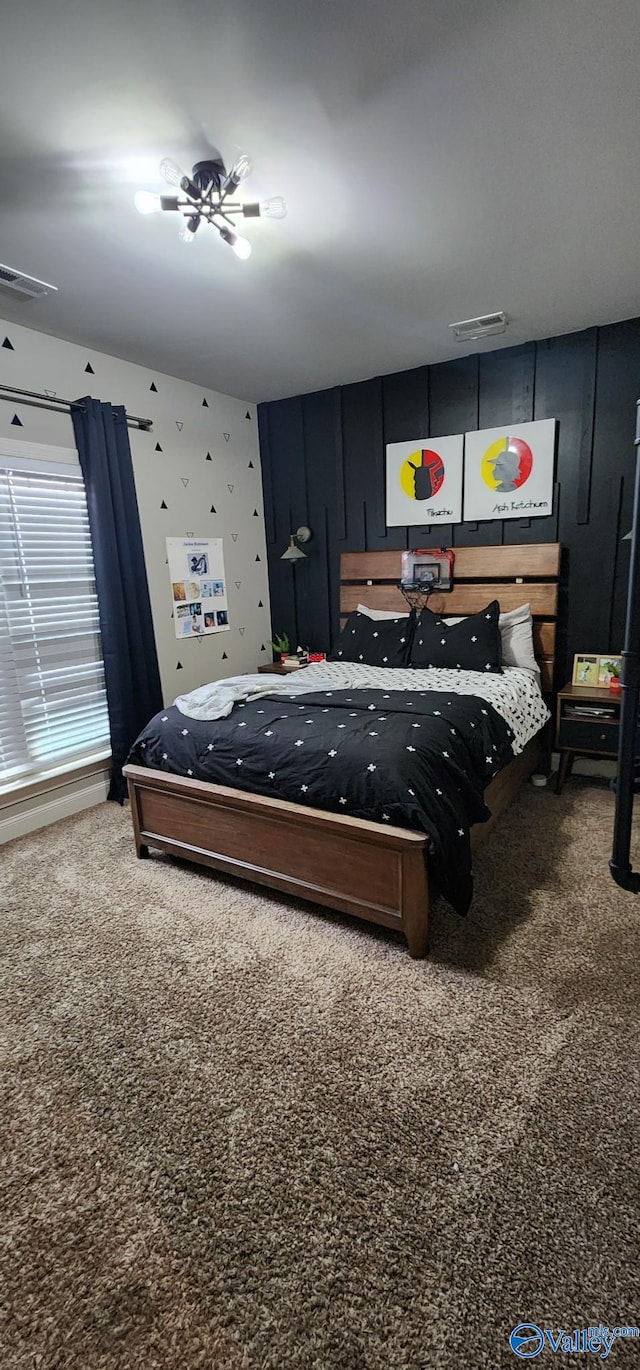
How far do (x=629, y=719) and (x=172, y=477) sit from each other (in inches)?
134

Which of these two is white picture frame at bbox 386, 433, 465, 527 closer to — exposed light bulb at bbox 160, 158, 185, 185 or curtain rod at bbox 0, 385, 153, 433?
curtain rod at bbox 0, 385, 153, 433

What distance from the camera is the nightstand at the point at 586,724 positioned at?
3141 mm

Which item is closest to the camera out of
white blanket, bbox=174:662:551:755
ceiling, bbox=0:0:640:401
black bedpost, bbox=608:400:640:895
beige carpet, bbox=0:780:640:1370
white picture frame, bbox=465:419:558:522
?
beige carpet, bbox=0:780:640:1370

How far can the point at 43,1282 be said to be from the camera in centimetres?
114

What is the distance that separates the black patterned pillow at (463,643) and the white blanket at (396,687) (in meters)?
0.08

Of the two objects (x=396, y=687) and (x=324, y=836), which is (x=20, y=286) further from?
(x=324, y=836)

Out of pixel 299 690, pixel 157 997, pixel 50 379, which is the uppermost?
pixel 50 379

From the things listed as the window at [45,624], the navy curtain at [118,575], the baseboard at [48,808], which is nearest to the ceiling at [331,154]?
the navy curtain at [118,575]

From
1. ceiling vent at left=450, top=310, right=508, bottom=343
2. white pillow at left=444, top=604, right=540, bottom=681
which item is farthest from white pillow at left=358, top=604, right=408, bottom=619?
ceiling vent at left=450, top=310, right=508, bottom=343

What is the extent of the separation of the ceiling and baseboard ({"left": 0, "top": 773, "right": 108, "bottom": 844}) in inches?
98.1

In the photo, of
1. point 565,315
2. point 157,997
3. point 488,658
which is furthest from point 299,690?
point 565,315

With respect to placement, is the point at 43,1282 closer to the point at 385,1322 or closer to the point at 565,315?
the point at 385,1322

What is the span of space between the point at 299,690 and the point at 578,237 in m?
2.25

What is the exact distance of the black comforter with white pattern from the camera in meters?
1.98
